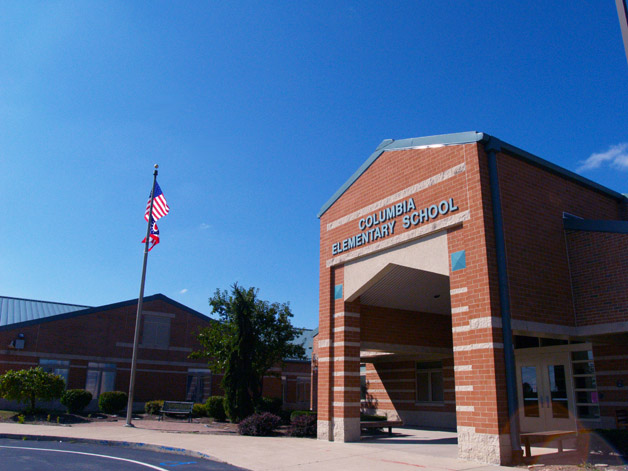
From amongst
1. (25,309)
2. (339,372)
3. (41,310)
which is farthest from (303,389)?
(339,372)

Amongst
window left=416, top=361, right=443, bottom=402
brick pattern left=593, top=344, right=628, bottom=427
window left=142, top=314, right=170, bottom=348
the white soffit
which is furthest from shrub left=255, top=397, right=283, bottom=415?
brick pattern left=593, top=344, right=628, bottom=427

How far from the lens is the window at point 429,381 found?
2205 centimetres

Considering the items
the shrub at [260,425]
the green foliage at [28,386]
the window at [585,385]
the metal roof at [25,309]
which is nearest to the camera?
the window at [585,385]

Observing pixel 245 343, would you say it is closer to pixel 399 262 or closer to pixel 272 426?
pixel 272 426

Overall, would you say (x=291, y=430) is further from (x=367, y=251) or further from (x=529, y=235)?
(x=529, y=235)

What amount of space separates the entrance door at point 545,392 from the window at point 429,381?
476 cm

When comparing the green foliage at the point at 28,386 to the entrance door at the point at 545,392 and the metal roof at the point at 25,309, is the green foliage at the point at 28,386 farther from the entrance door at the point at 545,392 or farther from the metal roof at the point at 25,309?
the entrance door at the point at 545,392

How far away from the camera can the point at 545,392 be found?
659 inches

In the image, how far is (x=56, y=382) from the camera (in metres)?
24.2

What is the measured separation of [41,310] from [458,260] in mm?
31080

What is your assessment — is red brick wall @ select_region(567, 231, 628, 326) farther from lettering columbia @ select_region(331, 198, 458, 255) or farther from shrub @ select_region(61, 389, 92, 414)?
shrub @ select_region(61, 389, 92, 414)

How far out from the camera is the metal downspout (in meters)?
11.4

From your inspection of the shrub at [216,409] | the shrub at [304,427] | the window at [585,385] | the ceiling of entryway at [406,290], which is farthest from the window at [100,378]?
the window at [585,385]

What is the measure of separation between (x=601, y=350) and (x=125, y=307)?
1131 inches
